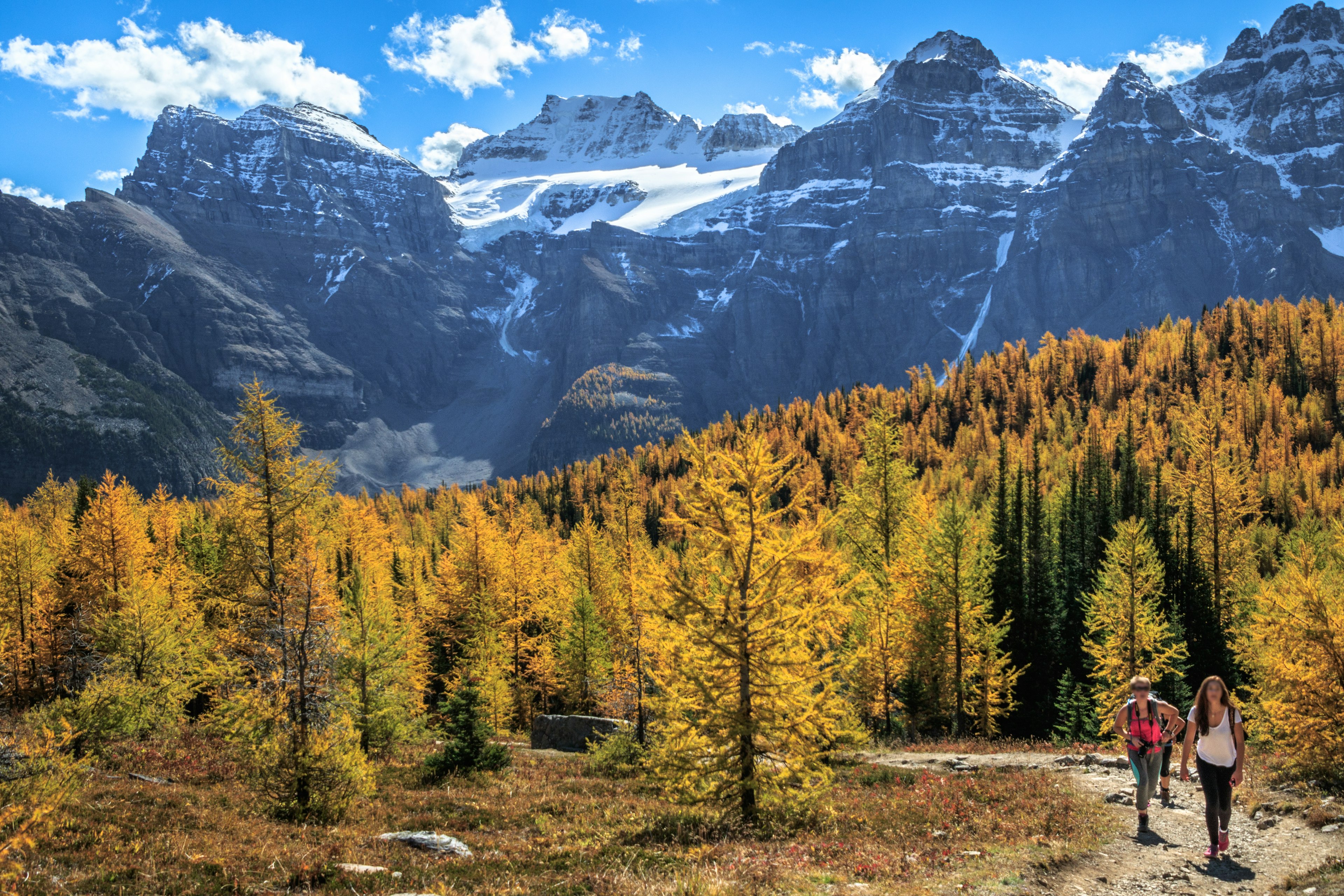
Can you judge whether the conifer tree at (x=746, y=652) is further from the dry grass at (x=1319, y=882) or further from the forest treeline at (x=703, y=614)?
the dry grass at (x=1319, y=882)

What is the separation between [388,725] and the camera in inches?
1123

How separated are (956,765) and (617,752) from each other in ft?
37.9

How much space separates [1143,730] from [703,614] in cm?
786

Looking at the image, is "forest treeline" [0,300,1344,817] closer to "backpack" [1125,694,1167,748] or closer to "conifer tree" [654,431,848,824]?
"conifer tree" [654,431,848,824]

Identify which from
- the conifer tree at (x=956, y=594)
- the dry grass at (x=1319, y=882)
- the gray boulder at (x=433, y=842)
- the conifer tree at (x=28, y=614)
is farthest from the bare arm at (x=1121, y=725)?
the conifer tree at (x=28, y=614)

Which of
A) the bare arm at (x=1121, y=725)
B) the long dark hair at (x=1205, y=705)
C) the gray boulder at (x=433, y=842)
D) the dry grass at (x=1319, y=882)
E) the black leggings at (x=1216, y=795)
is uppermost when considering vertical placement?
the long dark hair at (x=1205, y=705)

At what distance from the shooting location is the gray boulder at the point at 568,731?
33.7m

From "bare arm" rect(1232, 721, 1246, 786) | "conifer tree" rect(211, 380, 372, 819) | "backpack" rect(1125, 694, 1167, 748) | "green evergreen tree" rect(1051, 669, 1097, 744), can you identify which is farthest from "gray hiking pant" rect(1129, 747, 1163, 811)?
"green evergreen tree" rect(1051, 669, 1097, 744)

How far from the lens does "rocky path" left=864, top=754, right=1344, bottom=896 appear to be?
10.8 meters

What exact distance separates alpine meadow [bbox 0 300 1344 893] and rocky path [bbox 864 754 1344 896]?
69cm

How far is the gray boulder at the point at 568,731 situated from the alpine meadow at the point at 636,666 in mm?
1766

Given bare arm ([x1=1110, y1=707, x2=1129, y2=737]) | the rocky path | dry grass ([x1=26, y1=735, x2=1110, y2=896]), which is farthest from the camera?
bare arm ([x1=1110, y1=707, x2=1129, y2=737])

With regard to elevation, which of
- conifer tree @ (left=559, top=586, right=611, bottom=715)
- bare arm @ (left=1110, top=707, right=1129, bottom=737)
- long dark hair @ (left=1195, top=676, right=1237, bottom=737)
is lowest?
conifer tree @ (left=559, top=586, right=611, bottom=715)

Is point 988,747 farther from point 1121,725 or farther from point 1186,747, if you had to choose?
point 1186,747
